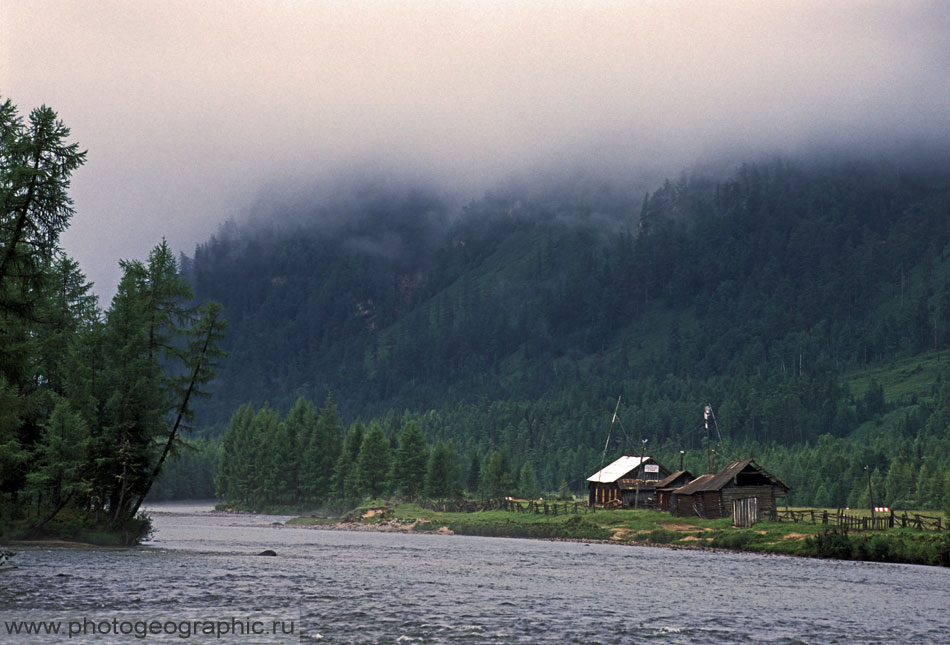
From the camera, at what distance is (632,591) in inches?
2019

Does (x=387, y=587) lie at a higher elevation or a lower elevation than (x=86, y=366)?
lower

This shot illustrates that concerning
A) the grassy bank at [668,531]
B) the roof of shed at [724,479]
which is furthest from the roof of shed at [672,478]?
the roof of shed at [724,479]

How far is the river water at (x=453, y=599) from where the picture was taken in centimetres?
3388

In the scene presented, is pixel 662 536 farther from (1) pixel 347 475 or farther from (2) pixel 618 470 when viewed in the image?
(1) pixel 347 475

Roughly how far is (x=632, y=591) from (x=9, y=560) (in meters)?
33.8

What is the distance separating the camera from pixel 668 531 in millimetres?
105062

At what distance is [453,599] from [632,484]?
315 ft

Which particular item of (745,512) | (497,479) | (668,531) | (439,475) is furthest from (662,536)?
(497,479)

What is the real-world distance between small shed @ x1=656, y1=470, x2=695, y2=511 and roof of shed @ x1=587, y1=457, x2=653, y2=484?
7.88 metres

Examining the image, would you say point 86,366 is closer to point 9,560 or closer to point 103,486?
point 103,486

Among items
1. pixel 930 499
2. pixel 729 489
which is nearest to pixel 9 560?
pixel 729 489

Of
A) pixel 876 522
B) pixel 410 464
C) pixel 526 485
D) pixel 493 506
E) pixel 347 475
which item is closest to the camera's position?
pixel 876 522

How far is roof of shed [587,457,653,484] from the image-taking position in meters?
139

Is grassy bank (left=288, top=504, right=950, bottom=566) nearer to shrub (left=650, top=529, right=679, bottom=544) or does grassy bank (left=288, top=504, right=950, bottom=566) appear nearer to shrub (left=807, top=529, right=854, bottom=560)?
shrub (left=807, top=529, right=854, bottom=560)
